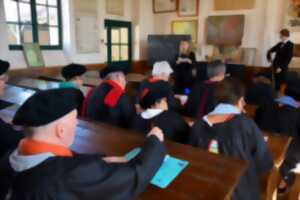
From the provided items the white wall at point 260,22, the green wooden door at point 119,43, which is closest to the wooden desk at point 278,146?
the white wall at point 260,22

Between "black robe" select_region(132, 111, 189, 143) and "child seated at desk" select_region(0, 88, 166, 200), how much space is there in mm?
919

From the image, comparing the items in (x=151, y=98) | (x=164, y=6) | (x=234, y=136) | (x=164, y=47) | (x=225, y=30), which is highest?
(x=164, y=6)

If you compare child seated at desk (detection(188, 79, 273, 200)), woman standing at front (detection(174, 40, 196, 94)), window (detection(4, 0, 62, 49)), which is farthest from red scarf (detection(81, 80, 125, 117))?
woman standing at front (detection(174, 40, 196, 94))

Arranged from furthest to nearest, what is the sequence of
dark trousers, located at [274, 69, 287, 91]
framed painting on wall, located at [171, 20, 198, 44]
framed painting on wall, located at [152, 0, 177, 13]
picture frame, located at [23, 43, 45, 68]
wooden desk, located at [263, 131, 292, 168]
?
framed painting on wall, located at [152, 0, 177, 13] < framed painting on wall, located at [171, 20, 198, 44] < dark trousers, located at [274, 69, 287, 91] < picture frame, located at [23, 43, 45, 68] < wooden desk, located at [263, 131, 292, 168]

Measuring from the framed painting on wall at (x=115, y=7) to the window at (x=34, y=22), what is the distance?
1.27m

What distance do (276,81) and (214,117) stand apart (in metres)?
4.49

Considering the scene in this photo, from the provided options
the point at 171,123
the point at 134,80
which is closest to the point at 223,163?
the point at 171,123

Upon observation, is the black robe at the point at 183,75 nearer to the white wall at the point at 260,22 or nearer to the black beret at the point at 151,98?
the white wall at the point at 260,22

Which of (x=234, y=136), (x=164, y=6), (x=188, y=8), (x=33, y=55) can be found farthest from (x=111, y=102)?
(x=164, y=6)

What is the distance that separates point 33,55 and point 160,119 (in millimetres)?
4026

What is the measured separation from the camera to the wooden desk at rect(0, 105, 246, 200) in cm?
95

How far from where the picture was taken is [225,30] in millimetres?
6305

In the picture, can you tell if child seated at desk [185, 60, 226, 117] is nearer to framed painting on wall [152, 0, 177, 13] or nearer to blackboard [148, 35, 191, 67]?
blackboard [148, 35, 191, 67]

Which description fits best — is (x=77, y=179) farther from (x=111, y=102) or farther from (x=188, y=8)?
(x=188, y=8)
